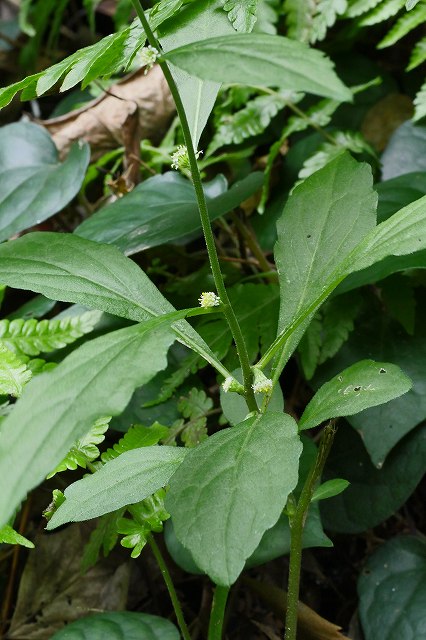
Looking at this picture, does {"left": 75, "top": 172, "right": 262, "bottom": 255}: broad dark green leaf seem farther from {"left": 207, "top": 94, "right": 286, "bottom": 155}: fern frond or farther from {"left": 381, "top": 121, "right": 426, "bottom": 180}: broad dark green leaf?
{"left": 381, "top": 121, "right": 426, "bottom": 180}: broad dark green leaf

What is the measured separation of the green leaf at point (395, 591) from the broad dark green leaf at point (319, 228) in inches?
25.4

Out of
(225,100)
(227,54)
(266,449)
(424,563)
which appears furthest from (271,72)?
(225,100)

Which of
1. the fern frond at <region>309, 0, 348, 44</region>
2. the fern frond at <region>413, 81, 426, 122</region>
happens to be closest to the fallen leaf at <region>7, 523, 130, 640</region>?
the fern frond at <region>413, 81, 426, 122</region>

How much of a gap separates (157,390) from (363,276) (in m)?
0.56

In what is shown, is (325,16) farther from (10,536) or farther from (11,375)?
(10,536)

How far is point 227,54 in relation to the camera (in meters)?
0.77

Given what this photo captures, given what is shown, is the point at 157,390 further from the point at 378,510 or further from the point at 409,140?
the point at 409,140

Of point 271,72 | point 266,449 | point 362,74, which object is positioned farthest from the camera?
point 362,74

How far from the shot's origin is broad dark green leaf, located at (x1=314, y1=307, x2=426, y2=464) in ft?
5.01

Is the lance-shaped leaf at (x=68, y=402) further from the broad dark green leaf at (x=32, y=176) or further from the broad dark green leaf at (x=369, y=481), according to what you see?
→ the broad dark green leaf at (x=32, y=176)

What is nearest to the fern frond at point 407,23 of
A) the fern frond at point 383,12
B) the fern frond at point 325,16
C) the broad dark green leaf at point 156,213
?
the fern frond at point 383,12

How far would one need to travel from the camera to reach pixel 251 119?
7.04ft

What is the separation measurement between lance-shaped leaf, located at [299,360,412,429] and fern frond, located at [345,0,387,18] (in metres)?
1.36

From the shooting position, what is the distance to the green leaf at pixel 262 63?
72 cm
